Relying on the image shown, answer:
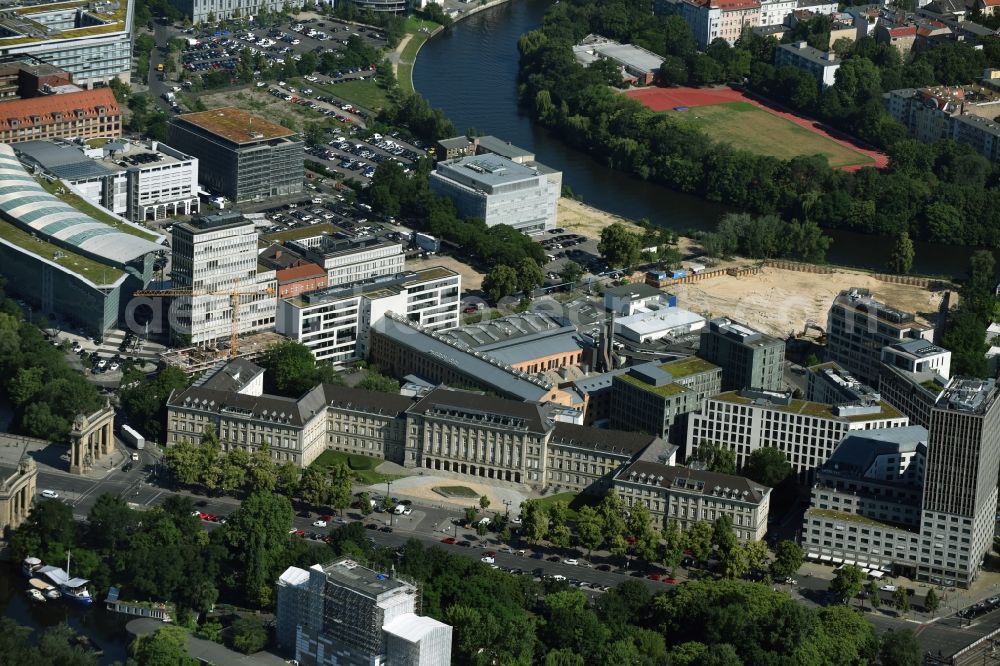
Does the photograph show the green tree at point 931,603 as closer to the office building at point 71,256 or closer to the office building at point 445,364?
the office building at point 445,364

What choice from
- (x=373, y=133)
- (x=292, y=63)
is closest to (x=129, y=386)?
(x=373, y=133)

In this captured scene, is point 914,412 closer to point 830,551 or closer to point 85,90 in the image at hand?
point 830,551

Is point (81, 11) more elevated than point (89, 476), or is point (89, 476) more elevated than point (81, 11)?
point (81, 11)

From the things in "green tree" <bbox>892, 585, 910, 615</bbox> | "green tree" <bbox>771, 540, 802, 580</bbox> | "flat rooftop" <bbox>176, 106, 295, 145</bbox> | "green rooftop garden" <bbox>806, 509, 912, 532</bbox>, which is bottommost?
"green tree" <bbox>892, 585, 910, 615</bbox>

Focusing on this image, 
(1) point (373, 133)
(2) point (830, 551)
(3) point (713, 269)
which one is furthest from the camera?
(1) point (373, 133)

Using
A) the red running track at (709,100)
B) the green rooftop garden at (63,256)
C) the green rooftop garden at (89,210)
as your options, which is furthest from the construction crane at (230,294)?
the red running track at (709,100)

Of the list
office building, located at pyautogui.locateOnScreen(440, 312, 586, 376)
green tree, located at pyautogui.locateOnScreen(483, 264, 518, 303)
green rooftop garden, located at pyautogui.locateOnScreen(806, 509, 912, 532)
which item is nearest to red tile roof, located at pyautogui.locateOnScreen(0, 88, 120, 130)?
green tree, located at pyautogui.locateOnScreen(483, 264, 518, 303)

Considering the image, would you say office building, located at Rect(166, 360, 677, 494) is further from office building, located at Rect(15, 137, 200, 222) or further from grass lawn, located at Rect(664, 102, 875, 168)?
grass lawn, located at Rect(664, 102, 875, 168)
